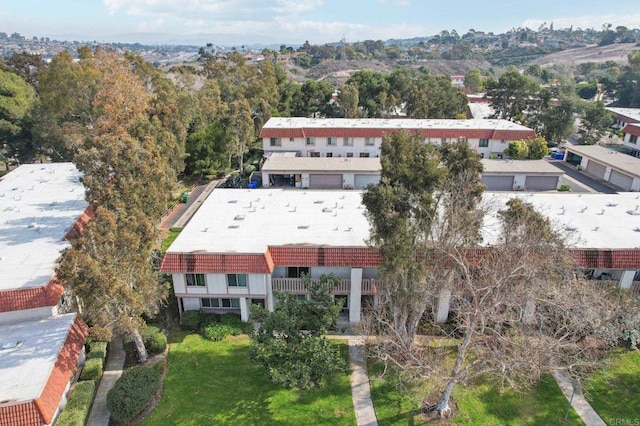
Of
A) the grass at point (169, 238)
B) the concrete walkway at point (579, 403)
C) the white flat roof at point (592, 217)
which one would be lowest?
the concrete walkway at point (579, 403)

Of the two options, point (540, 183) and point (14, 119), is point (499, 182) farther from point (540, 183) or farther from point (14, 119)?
point (14, 119)

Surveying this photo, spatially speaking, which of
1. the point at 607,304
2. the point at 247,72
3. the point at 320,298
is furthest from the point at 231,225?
the point at 247,72

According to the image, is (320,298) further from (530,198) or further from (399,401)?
(530,198)

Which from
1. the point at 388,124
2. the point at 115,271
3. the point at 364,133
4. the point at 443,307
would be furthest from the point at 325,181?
→ the point at 115,271

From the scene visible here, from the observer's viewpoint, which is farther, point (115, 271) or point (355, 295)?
point (355, 295)

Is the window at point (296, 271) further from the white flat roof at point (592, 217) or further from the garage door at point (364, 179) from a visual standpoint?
the garage door at point (364, 179)

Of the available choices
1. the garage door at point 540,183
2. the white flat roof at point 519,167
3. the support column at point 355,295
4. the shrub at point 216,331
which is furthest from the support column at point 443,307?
the garage door at point 540,183

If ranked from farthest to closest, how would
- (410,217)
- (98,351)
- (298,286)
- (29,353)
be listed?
(298,286) < (98,351) < (410,217) < (29,353)
